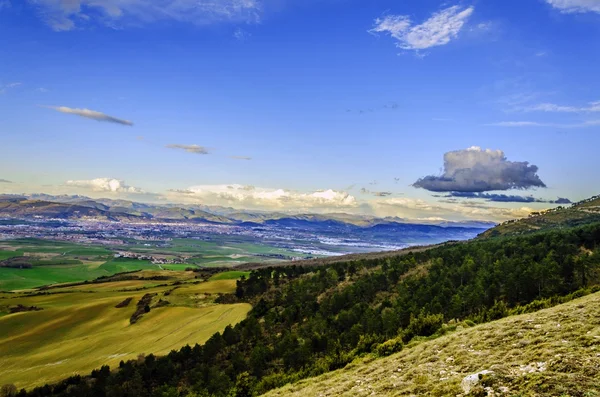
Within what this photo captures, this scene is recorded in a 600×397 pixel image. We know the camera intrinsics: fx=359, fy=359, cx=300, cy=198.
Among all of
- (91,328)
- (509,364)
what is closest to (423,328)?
(509,364)

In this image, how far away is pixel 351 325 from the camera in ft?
256

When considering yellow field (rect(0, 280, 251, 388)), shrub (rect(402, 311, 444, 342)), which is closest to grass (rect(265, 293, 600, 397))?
shrub (rect(402, 311, 444, 342))

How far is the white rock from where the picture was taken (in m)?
17.5

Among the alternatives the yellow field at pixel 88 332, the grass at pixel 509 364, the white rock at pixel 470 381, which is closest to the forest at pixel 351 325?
the yellow field at pixel 88 332

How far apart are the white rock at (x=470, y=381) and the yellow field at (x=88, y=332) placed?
269ft

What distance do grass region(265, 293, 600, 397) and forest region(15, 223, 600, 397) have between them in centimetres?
1216

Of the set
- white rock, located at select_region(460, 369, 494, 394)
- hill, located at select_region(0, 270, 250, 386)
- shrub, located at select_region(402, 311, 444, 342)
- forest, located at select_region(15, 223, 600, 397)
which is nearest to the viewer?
white rock, located at select_region(460, 369, 494, 394)

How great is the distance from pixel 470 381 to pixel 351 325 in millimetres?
62873

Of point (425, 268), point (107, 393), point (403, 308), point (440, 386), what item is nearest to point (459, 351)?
point (440, 386)

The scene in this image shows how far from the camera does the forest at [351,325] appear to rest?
167ft

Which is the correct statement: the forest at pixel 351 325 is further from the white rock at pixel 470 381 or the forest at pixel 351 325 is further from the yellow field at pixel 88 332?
the white rock at pixel 470 381

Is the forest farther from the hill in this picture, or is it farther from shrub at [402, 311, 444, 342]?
the hill

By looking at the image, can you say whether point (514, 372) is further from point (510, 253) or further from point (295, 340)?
point (510, 253)

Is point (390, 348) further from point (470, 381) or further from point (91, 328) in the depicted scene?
point (91, 328)
